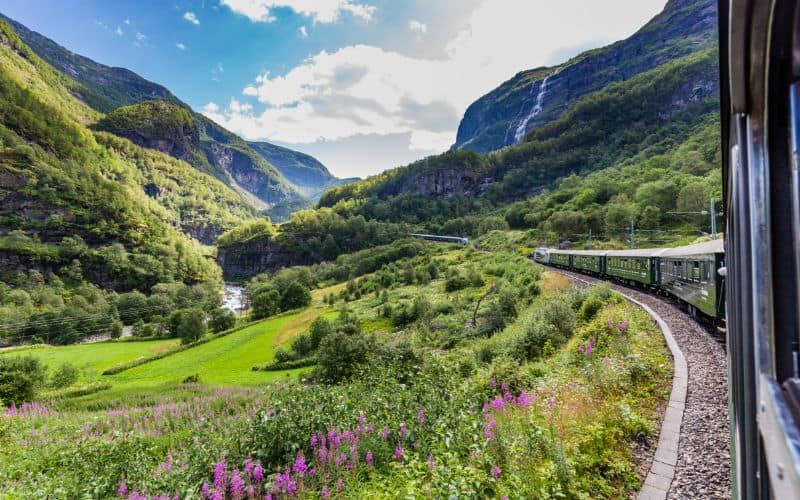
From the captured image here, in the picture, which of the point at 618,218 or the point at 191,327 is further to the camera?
the point at 618,218

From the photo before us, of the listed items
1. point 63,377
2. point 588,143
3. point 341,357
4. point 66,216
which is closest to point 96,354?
point 63,377

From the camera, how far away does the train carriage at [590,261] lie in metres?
29.0

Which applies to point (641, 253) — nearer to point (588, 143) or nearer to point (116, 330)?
point (116, 330)

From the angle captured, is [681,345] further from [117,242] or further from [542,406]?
[117,242]

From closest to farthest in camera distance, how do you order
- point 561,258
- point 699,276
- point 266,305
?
point 699,276
point 561,258
point 266,305

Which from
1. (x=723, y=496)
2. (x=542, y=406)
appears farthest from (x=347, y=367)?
(x=723, y=496)

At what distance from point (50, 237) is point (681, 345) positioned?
154215 mm

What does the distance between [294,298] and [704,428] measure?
224 feet

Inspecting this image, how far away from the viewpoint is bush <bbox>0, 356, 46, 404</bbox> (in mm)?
23897

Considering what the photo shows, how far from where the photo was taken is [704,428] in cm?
544

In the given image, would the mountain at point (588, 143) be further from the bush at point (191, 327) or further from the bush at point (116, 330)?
the bush at point (116, 330)

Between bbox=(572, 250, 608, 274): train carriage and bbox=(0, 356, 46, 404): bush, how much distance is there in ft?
140

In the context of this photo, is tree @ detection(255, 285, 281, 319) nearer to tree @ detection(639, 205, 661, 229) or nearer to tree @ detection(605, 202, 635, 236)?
tree @ detection(605, 202, 635, 236)

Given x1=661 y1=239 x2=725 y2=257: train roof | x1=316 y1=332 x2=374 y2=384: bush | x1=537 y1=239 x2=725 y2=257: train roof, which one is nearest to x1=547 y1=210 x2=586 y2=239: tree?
x1=537 y1=239 x2=725 y2=257: train roof
